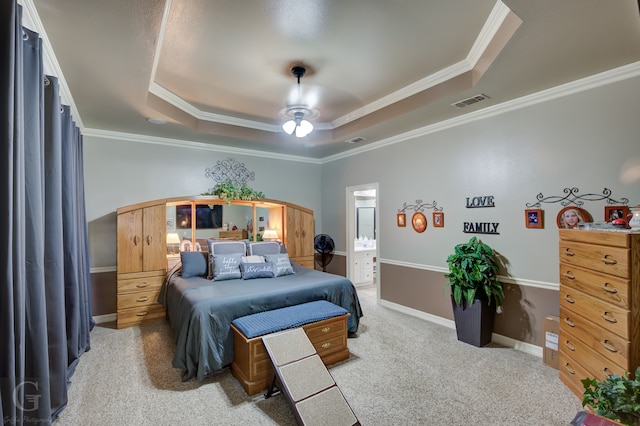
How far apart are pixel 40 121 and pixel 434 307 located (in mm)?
4394

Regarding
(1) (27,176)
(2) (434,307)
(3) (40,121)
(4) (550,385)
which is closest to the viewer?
(1) (27,176)

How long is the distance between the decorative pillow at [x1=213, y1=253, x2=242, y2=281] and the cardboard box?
3.38 meters

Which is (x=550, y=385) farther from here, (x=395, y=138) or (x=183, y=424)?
(x=395, y=138)

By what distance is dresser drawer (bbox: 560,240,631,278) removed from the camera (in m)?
2.09

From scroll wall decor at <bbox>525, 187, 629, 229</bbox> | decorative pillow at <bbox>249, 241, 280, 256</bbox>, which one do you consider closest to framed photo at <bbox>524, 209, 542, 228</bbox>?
scroll wall decor at <bbox>525, 187, 629, 229</bbox>

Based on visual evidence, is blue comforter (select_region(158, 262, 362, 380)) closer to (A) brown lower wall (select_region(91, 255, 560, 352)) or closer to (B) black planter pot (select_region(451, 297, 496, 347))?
(A) brown lower wall (select_region(91, 255, 560, 352))

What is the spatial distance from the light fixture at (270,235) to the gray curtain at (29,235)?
9.45 ft

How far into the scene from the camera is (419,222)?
4.35 meters

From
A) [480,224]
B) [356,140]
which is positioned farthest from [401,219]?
[356,140]

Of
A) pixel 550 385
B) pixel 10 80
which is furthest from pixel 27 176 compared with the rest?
pixel 550 385

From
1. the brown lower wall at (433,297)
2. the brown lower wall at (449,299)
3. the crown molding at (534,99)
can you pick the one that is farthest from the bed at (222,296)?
the crown molding at (534,99)

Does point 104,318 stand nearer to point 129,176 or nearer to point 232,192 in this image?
point 129,176

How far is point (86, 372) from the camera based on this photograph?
284 cm

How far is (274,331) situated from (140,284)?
2.47 metres
